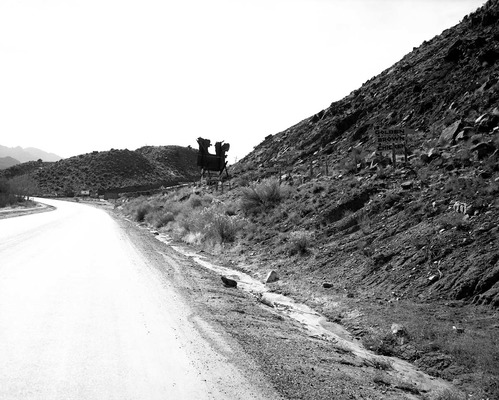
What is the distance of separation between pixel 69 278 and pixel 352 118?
78.2ft

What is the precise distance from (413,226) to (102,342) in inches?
335

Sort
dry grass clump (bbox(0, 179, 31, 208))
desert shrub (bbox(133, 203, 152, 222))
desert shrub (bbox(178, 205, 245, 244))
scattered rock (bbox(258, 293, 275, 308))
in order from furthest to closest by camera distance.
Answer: dry grass clump (bbox(0, 179, 31, 208)), desert shrub (bbox(133, 203, 152, 222)), desert shrub (bbox(178, 205, 245, 244)), scattered rock (bbox(258, 293, 275, 308))

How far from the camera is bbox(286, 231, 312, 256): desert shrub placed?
45.6ft

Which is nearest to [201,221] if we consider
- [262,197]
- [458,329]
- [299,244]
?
[262,197]

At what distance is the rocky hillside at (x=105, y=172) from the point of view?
108175mm

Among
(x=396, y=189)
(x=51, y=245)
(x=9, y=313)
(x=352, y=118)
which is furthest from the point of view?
(x=352, y=118)

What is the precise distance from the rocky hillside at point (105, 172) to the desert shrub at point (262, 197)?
77.7 metres

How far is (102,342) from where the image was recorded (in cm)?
586

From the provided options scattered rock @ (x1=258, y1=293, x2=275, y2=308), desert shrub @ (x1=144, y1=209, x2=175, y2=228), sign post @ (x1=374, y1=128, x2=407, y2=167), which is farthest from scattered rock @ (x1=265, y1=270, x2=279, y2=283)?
desert shrub @ (x1=144, y1=209, x2=175, y2=228)

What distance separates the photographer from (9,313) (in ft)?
22.7

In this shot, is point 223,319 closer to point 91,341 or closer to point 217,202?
point 91,341

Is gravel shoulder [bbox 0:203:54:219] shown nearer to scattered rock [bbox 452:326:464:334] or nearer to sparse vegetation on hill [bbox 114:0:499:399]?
sparse vegetation on hill [bbox 114:0:499:399]

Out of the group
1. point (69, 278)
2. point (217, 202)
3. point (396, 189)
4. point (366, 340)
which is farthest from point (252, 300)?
point (217, 202)

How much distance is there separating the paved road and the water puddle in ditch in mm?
2275
